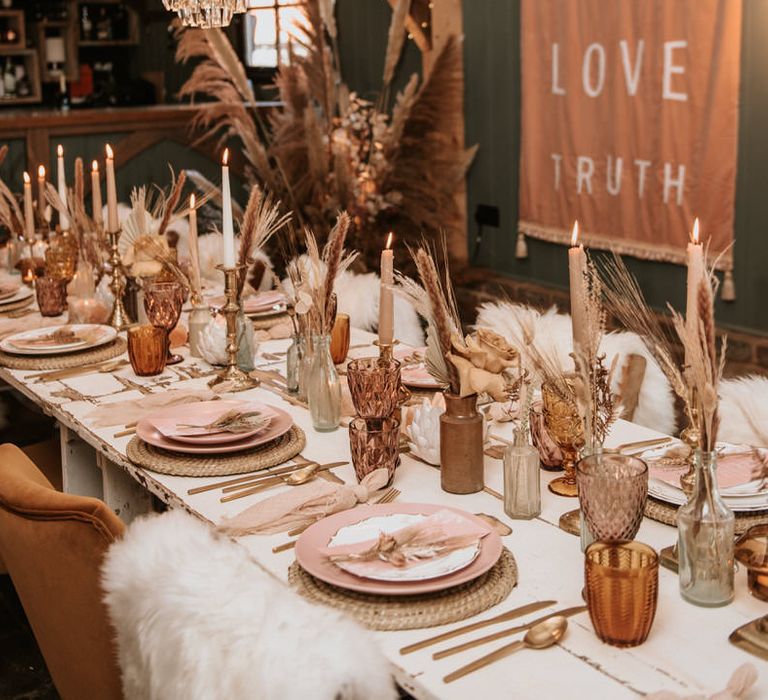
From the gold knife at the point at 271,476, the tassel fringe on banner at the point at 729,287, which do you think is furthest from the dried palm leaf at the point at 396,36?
the gold knife at the point at 271,476

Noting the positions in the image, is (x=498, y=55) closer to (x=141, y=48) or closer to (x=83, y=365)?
(x=83, y=365)

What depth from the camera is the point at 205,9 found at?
2.40m

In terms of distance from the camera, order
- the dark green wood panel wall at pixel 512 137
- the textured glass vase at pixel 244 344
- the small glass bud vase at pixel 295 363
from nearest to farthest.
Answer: the small glass bud vase at pixel 295 363
the textured glass vase at pixel 244 344
the dark green wood panel wall at pixel 512 137

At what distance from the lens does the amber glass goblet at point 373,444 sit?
1.64 metres

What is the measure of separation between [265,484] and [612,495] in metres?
0.60

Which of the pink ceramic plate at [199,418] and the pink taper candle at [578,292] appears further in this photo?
the pink ceramic plate at [199,418]

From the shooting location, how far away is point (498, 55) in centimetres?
457

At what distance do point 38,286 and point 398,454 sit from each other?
1.60m

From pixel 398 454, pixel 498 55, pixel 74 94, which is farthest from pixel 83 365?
pixel 74 94

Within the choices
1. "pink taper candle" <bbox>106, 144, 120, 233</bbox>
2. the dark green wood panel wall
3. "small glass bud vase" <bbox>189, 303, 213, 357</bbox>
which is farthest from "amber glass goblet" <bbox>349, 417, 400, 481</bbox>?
the dark green wood panel wall

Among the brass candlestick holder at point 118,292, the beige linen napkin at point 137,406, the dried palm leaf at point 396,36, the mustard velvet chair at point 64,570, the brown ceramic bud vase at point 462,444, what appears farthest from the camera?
the dried palm leaf at point 396,36

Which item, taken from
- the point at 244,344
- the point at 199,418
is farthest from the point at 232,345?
the point at 199,418

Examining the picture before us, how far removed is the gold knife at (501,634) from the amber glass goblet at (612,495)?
11 centimetres

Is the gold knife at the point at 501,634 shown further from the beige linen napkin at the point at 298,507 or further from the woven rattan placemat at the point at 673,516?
the beige linen napkin at the point at 298,507
